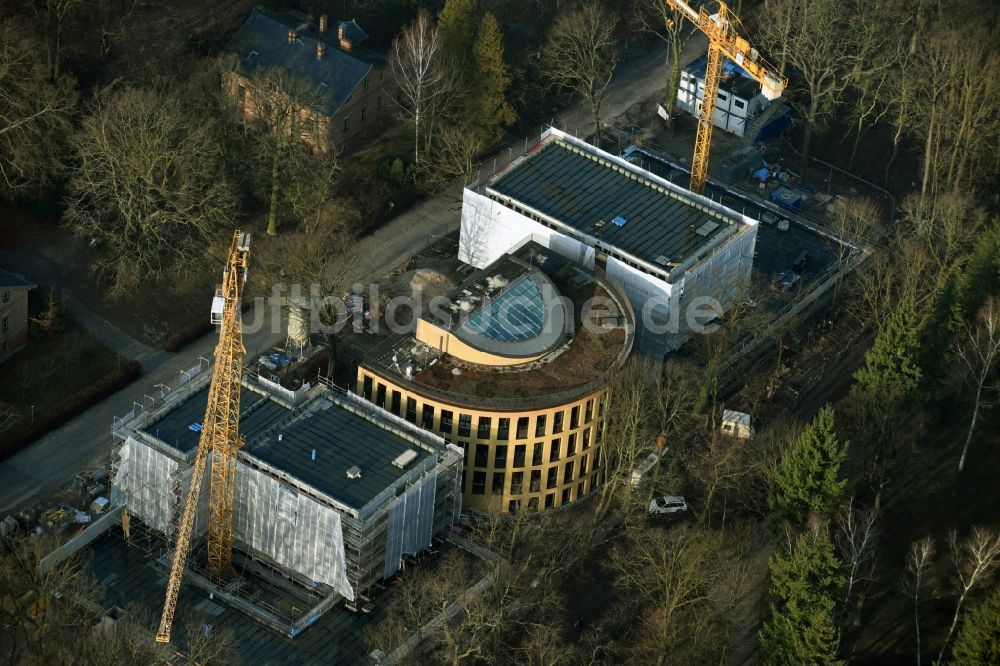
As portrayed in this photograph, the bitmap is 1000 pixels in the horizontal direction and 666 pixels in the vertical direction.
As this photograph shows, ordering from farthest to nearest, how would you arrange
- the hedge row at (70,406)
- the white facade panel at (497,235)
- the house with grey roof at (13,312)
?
the white facade panel at (497,235) < the house with grey roof at (13,312) < the hedge row at (70,406)

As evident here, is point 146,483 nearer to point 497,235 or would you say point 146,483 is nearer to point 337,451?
point 337,451

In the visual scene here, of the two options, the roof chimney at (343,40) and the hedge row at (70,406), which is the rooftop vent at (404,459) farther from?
the roof chimney at (343,40)

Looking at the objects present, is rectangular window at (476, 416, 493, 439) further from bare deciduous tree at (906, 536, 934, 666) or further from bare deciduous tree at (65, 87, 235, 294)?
bare deciduous tree at (65, 87, 235, 294)

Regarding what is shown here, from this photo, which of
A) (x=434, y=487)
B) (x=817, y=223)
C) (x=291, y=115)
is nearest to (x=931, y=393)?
(x=817, y=223)

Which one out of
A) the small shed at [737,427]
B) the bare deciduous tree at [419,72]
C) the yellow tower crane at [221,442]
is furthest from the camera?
the bare deciduous tree at [419,72]

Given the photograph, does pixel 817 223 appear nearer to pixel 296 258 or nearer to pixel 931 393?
pixel 931 393

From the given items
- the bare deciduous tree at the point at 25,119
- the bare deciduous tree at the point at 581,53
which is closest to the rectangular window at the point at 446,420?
the bare deciduous tree at the point at 25,119

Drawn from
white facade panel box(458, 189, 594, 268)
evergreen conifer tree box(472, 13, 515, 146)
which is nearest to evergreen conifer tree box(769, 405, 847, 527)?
white facade panel box(458, 189, 594, 268)
